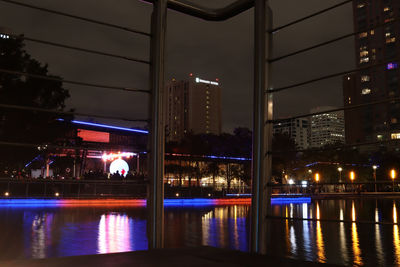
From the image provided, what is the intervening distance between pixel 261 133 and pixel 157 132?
25.2 inches

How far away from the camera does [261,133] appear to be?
7.49 feet

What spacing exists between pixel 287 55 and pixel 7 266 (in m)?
1.73

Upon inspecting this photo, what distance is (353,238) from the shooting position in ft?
25.8

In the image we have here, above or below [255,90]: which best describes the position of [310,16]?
above

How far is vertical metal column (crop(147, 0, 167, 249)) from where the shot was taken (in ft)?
7.77

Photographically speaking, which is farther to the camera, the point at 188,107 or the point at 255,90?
the point at 188,107

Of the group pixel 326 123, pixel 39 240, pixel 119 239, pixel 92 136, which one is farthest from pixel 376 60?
pixel 92 136

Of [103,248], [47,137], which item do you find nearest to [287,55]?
[103,248]

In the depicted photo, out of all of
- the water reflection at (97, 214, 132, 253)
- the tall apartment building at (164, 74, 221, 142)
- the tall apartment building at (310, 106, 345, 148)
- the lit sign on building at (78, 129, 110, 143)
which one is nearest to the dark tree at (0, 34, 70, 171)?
the water reflection at (97, 214, 132, 253)

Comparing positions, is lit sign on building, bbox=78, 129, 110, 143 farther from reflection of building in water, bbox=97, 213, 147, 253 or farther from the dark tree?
reflection of building in water, bbox=97, 213, 147, 253

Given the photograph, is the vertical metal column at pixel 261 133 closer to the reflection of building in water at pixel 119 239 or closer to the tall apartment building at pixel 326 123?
the tall apartment building at pixel 326 123

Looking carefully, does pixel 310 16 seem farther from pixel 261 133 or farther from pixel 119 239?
pixel 119 239

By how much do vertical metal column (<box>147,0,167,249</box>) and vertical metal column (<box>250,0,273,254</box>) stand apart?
1.83 feet

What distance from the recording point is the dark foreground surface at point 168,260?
1706 mm
